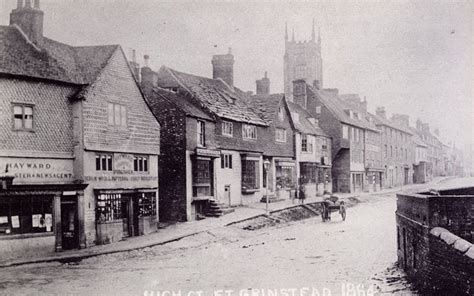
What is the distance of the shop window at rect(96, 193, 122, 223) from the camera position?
73.3ft

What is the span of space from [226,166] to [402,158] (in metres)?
47.3

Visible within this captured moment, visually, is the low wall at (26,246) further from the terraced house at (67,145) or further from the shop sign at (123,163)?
the shop sign at (123,163)

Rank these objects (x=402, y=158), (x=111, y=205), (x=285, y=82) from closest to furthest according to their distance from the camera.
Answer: (x=111, y=205) < (x=402, y=158) < (x=285, y=82)

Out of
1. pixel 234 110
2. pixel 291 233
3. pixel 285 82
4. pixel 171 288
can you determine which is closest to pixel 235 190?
pixel 234 110

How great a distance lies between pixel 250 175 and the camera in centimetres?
3544

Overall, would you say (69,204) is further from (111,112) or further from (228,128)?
(228,128)

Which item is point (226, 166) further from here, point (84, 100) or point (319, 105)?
point (319, 105)

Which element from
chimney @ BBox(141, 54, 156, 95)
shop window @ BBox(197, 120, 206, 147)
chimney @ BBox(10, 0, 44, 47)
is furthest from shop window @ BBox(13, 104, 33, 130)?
shop window @ BBox(197, 120, 206, 147)

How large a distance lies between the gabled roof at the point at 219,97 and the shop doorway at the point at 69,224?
12.6 m

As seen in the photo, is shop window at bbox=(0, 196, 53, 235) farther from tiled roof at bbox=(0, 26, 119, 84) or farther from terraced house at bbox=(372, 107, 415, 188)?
terraced house at bbox=(372, 107, 415, 188)

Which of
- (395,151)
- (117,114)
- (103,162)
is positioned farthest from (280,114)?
(395,151)

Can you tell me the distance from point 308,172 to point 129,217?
→ 2401 cm

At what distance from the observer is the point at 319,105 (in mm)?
52094

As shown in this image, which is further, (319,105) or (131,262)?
(319,105)
